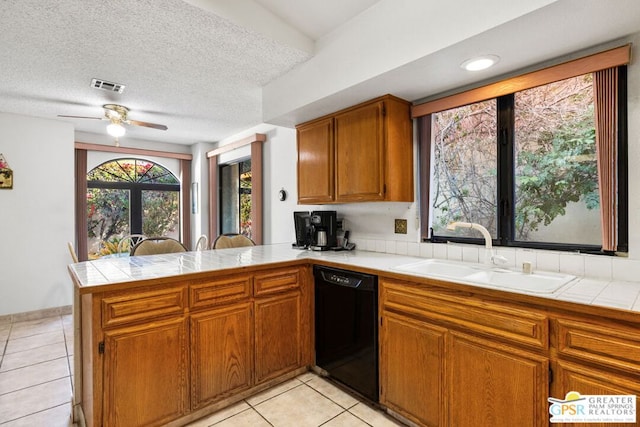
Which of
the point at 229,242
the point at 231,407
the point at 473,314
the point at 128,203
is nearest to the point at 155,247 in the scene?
the point at 229,242

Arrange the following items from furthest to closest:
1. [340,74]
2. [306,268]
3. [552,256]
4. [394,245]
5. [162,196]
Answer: [162,196], [394,245], [306,268], [340,74], [552,256]

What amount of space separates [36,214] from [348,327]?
4025 mm

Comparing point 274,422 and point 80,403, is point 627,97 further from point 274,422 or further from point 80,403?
point 80,403

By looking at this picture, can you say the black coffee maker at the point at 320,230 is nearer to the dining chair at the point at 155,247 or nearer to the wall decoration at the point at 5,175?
the dining chair at the point at 155,247

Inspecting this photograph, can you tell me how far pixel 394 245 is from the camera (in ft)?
8.52

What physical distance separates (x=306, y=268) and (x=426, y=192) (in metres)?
1.11

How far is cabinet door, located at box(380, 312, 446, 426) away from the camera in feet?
5.31

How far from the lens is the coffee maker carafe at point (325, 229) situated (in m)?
2.85

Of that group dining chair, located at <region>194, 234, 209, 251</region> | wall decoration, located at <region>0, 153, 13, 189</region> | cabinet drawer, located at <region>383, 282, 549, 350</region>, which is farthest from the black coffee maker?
wall decoration, located at <region>0, 153, 13, 189</region>

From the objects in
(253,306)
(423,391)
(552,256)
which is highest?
(552,256)

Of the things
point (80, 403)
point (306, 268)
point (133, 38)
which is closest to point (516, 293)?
point (306, 268)

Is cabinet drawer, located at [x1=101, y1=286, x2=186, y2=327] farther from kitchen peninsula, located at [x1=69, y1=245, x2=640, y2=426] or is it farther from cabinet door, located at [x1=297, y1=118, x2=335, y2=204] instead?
cabinet door, located at [x1=297, y1=118, x2=335, y2=204]

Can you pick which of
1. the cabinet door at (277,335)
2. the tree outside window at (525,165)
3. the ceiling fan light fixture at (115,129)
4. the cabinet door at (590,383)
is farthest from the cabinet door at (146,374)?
the ceiling fan light fixture at (115,129)

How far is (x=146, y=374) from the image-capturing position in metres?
1.66
